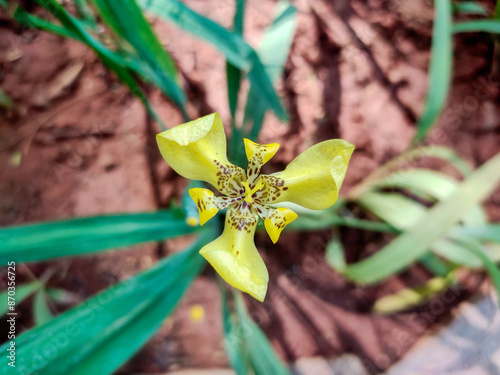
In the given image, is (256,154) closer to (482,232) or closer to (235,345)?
(235,345)

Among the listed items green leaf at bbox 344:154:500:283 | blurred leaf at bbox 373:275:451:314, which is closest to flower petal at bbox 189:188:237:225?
green leaf at bbox 344:154:500:283

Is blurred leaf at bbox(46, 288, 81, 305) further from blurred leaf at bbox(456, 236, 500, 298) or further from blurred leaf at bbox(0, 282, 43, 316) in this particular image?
blurred leaf at bbox(456, 236, 500, 298)

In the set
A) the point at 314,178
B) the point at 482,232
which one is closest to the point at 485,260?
the point at 482,232

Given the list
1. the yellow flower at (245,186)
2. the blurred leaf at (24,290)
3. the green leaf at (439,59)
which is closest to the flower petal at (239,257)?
the yellow flower at (245,186)

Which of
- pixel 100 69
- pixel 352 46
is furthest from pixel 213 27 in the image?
pixel 352 46

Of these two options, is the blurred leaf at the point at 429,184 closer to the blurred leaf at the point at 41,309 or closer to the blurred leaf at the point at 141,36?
the blurred leaf at the point at 141,36

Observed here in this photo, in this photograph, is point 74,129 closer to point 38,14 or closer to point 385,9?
point 38,14
